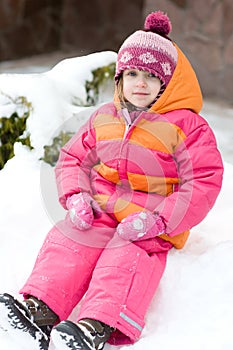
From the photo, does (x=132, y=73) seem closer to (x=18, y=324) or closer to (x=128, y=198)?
(x=128, y=198)

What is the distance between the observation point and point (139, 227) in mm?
1552

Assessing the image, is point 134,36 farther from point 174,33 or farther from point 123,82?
point 174,33

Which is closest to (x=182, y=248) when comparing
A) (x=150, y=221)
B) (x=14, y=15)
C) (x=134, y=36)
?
(x=150, y=221)

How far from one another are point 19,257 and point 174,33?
8.65 ft

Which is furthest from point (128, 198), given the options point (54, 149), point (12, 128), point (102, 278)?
point (12, 128)

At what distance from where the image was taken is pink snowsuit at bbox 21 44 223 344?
1.50 meters

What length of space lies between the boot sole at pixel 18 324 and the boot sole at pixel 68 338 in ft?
0.27

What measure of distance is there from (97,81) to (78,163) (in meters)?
0.99

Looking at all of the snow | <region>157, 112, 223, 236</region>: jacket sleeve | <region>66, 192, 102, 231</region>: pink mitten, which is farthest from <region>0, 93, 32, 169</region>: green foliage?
A: <region>157, 112, 223, 236</region>: jacket sleeve

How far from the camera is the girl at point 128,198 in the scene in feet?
4.86

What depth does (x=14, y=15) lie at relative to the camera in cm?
480

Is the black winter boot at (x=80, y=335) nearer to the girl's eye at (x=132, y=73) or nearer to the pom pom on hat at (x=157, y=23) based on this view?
the girl's eye at (x=132, y=73)

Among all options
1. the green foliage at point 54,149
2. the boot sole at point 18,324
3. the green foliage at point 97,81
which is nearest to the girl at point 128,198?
the boot sole at point 18,324

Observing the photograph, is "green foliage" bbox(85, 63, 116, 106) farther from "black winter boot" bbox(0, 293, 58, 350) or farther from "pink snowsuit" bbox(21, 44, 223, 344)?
"black winter boot" bbox(0, 293, 58, 350)
